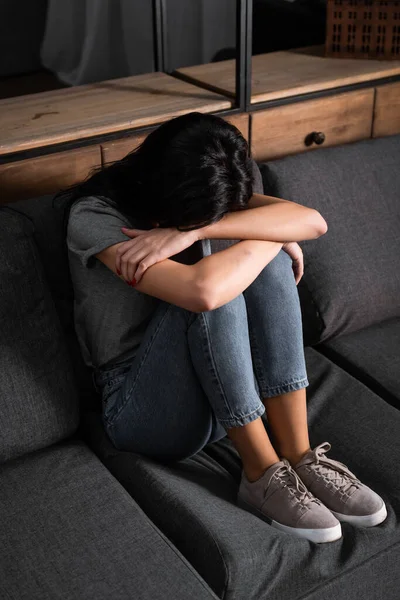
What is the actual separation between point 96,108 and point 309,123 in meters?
0.59

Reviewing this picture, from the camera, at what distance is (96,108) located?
1.99 metres

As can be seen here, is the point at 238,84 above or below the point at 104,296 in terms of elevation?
above

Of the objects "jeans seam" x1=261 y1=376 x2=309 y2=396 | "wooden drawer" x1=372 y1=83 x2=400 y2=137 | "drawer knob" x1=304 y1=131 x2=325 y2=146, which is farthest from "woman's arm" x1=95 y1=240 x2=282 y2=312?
"wooden drawer" x1=372 y1=83 x2=400 y2=137

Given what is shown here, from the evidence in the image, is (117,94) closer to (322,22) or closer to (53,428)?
(322,22)

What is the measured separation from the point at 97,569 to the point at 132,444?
31 centimetres

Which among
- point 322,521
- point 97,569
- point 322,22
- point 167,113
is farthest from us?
point 322,22

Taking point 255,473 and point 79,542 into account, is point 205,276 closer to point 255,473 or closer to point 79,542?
point 255,473

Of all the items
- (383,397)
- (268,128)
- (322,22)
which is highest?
(322,22)

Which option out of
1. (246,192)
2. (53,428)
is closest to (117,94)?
(246,192)

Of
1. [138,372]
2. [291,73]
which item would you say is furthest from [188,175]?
[291,73]

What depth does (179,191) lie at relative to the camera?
1.41m

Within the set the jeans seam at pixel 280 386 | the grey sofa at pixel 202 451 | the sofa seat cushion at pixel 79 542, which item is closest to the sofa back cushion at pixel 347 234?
the grey sofa at pixel 202 451

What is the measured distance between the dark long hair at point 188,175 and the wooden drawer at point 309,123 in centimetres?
62

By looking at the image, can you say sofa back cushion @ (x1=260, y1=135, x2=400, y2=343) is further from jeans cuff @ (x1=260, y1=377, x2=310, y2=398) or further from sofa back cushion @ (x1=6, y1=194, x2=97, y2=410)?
sofa back cushion @ (x1=6, y1=194, x2=97, y2=410)
